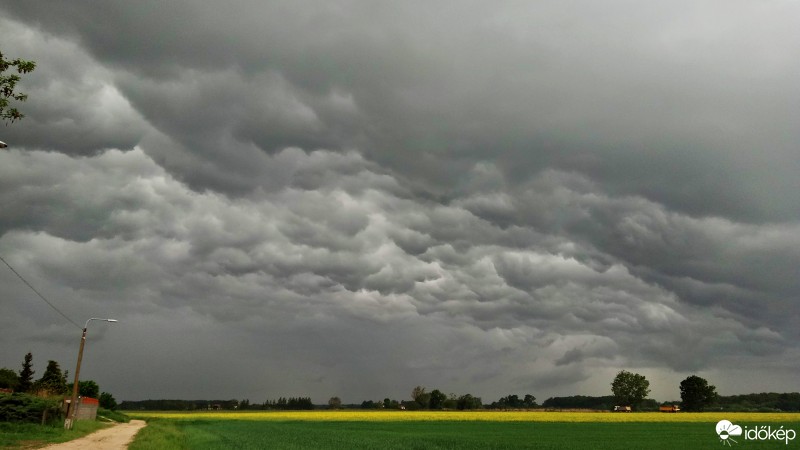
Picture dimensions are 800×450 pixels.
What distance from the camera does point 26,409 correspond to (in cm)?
5009

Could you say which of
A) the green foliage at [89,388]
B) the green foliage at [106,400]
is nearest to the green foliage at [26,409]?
the green foliage at [89,388]

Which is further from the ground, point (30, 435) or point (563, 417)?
point (563, 417)

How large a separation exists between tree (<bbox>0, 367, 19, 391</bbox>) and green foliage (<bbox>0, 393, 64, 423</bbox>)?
61834mm

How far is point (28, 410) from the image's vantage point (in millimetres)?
50781

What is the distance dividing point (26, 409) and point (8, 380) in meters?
72.0

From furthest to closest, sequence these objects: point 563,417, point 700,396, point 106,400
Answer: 1. point 700,396
2. point 106,400
3. point 563,417

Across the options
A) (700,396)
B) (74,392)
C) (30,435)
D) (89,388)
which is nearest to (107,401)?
(89,388)

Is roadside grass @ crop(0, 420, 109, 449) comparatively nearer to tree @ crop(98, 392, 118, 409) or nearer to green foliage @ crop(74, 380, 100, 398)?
green foliage @ crop(74, 380, 100, 398)

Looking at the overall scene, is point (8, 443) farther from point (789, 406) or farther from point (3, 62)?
point (789, 406)

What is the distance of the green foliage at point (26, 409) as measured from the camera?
48062 millimetres

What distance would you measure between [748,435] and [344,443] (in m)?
42.7

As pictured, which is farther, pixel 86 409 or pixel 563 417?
pixel 563 417

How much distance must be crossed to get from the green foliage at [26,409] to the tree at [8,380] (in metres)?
61.8

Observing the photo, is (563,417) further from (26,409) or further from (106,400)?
(106,400)
